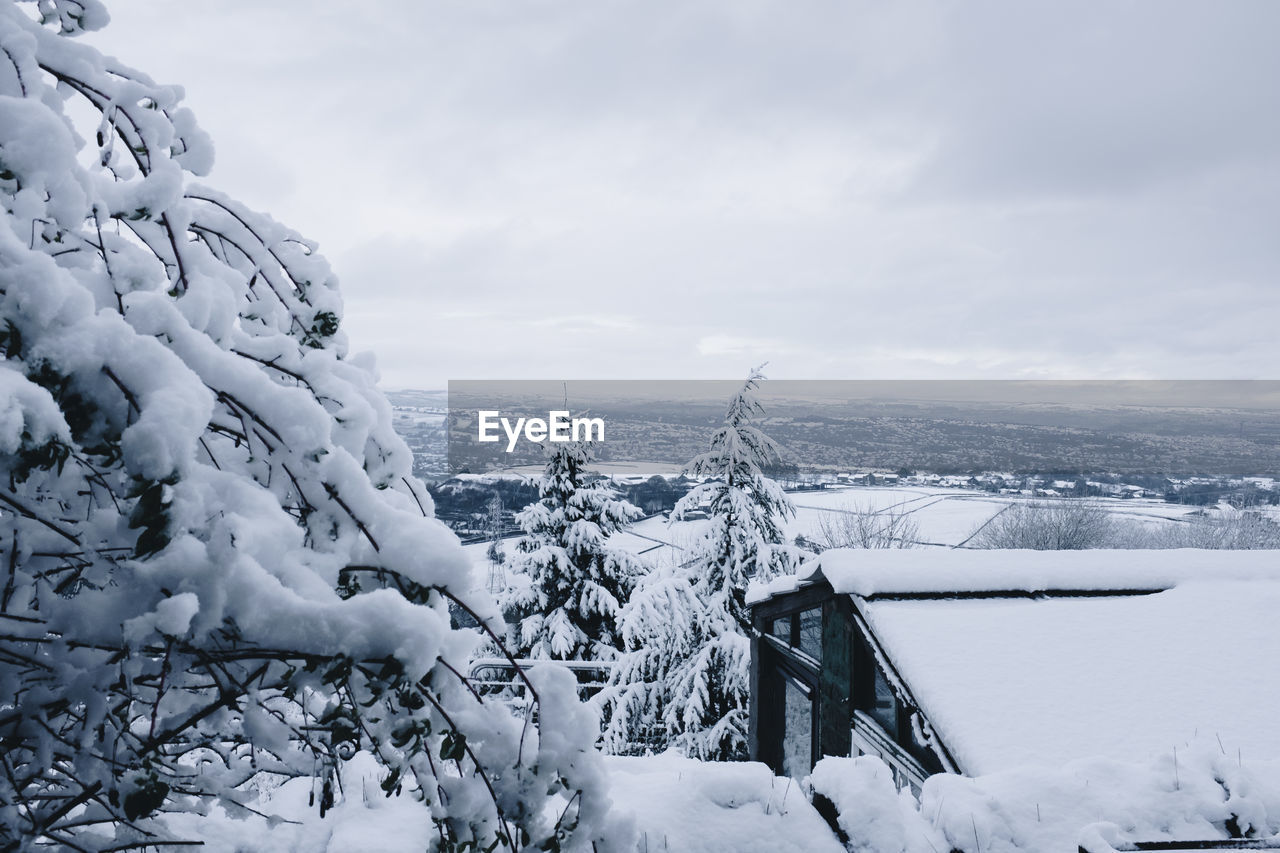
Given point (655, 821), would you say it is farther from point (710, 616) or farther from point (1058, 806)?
point (710, 616)

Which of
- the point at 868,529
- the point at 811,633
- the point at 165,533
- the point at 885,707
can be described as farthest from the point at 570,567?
the point at 868,529

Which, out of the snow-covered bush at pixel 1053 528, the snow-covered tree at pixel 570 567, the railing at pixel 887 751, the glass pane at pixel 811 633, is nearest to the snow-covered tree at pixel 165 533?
the railing at pixel 887 751

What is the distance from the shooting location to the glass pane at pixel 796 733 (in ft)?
36.8

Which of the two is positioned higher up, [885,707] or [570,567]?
[885,707]

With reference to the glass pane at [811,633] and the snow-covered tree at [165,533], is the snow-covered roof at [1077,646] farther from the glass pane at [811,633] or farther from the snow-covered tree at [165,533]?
the snow-covered tree at [165,533]

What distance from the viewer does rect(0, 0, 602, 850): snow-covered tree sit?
1229 millimetres

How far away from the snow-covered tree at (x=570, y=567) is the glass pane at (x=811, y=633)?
878cm

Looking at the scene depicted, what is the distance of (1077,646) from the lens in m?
5.42

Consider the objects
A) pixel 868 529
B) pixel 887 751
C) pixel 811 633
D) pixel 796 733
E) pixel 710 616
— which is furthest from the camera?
pixel 868 529

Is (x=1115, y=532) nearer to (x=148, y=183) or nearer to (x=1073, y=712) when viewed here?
(x=1073, y=712)

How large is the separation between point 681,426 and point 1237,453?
36970mm

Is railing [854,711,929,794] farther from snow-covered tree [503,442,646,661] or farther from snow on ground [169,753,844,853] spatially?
snow-covered tree [503,442,646,661]

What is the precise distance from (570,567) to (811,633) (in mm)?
9709

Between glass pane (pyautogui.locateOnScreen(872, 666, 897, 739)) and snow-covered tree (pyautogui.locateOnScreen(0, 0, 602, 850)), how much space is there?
6.27 m
